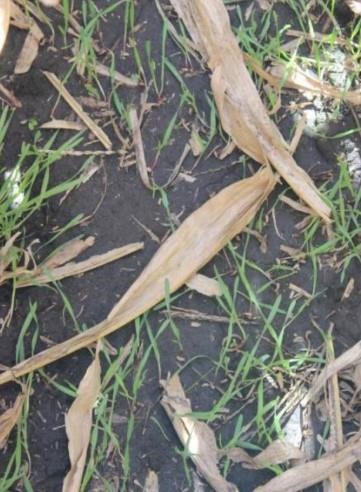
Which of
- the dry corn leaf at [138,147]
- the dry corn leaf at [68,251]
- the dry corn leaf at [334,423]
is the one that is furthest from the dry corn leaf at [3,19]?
the dry corn leaf at [334,423]

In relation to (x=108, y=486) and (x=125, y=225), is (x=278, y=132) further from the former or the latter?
(x=108, y=486)

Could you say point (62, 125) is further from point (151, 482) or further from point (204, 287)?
point (151, 482)

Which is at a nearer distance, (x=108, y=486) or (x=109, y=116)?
(x=108, y=486)

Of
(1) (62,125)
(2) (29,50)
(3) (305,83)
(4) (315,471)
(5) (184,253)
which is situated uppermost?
(2) (29,50)

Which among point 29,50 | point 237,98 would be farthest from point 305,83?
point 29,50

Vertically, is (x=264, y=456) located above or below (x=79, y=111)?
below

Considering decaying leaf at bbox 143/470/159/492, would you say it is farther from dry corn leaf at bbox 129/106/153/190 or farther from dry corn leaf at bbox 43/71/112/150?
dry corn leaf at bbox 43/71/112/150


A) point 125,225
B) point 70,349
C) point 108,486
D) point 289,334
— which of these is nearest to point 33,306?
point 70,349
